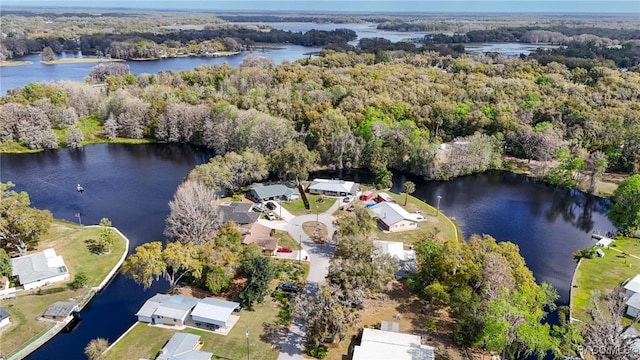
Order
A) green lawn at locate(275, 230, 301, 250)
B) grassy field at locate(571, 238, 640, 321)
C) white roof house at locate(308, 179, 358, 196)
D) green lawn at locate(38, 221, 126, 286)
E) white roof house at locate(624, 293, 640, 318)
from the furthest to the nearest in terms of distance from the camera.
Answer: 1. white roof house at locate(308, 179, 358, 196)
2. green lawn at locate(275, 230, 301, 250)
3. green lawn at locate(38, 221, 126, 286)
4. grassy field at locate(571, 238, 640, 321)
5. white roof house at locate(624, 293, 640, 318)

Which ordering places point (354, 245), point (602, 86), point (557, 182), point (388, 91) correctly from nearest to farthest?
point (354, 245) → point (557, 182) → point (388, 91) → point (602, 86)

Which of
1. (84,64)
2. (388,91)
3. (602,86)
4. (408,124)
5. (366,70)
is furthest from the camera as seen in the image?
(84,64)

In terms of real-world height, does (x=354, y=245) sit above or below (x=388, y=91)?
below

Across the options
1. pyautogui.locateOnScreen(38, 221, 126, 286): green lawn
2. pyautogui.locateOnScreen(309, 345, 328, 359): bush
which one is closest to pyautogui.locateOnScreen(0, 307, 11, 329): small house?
pyautogui.locateOnScreen(38, 221, 126, 286): green lawn

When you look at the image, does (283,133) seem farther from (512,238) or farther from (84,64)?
(84,64)

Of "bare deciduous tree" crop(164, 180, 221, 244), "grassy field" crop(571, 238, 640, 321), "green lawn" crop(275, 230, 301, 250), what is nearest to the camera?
"grassy field" crop(571, 238, 640, 321)

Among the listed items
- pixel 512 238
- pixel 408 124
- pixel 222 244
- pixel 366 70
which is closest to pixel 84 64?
pixel 366 70

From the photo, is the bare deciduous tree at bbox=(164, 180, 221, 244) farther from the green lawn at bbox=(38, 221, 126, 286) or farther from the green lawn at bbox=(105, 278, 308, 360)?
the green lawn at bbox=(105, 278, 308, 360)

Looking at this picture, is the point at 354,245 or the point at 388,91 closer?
the point at 354,245
